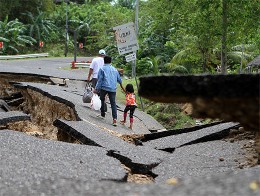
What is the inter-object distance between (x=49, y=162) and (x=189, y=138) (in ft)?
15.3

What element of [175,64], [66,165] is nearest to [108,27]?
[175,64]

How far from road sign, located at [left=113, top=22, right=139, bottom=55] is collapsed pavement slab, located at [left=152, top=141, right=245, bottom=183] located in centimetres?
663

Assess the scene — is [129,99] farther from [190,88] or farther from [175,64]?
[175,64]

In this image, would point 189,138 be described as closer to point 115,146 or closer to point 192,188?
point 115,146

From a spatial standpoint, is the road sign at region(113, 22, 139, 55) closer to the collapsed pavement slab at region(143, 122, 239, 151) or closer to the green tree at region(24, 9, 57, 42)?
the collapsed pavement slab at region(143, 122, 239, 151)

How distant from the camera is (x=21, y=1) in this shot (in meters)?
47.5

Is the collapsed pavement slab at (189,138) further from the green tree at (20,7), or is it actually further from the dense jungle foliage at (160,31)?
the green tree at (20,7)

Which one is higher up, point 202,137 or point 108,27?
point 108,27

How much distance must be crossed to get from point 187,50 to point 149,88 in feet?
63.1

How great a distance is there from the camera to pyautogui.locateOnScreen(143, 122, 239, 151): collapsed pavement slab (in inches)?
448

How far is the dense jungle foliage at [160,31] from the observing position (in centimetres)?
1736

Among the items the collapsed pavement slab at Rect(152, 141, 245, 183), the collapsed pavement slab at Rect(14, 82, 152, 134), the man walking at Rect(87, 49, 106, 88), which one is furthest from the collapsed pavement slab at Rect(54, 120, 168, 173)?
the man walking at Rect(87, 49, 106, 88)

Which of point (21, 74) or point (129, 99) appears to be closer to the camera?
point (129, 99)

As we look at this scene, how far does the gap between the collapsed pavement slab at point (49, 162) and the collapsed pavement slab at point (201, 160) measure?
33.6 inches
